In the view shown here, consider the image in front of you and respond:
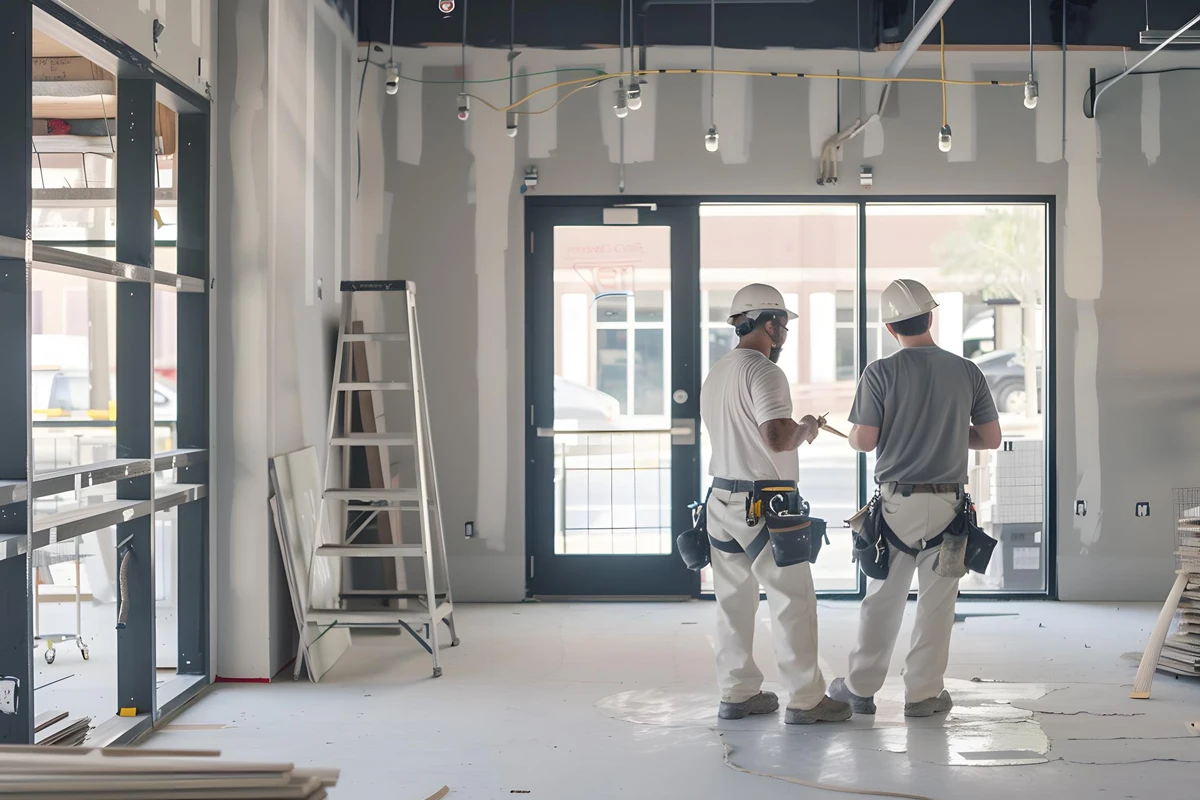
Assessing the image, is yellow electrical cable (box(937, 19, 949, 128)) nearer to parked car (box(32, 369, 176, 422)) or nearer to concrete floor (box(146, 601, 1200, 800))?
concrete floor (box(146, 601, 1200, 800))

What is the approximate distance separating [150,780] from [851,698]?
8.97 feet

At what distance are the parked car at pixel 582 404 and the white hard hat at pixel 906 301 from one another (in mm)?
2468

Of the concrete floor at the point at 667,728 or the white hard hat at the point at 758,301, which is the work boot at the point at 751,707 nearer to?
the concrete floor at the point at 667,728

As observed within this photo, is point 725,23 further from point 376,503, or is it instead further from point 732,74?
point 376,503

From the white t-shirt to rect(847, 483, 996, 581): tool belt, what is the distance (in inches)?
13.6

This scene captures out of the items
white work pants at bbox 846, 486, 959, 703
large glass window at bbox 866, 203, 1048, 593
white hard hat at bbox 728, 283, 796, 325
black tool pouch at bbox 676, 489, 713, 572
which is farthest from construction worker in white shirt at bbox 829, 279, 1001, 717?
large glass window at bbox 866, 203, 1048, 593

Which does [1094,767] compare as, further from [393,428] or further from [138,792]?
[393,428]

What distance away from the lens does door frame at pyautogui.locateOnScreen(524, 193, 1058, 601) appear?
19.5 feet

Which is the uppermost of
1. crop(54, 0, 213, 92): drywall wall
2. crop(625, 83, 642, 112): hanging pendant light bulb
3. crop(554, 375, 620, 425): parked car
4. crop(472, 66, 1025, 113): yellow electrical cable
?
crop(472, 66, 1025, 113): yellow electrical cable

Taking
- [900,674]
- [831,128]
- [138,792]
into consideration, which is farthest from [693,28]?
[138,792]

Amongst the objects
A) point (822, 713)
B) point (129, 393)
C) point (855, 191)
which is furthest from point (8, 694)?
point (855, 191)

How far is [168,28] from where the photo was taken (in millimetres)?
3691

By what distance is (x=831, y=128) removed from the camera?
19.5 ft

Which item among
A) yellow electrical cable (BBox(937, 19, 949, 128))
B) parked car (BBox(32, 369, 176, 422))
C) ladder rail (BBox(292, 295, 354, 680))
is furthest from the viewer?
parked car (BBox(32, 369, 176, 422))
